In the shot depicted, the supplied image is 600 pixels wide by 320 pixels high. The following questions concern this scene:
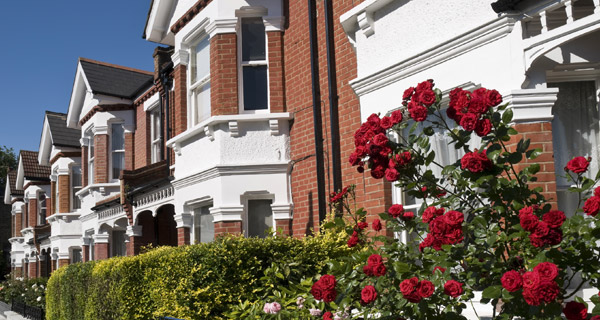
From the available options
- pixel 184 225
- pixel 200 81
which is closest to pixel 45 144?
pixel 184 225

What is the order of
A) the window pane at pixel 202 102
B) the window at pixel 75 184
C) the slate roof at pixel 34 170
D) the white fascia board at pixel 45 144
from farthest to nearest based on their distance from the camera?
1. the slate roof at pixel 34 170
2. the white fascia board at pixel 45 144
3. the window at pixel 75 184
4. the window pane at pixel 202 102

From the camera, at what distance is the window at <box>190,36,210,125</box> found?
12.1m

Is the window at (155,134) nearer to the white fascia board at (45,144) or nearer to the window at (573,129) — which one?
the white fascia board at (45,144)

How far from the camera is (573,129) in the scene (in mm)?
6152

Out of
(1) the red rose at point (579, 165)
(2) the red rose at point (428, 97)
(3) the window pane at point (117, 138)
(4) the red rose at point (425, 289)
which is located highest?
(3) the window pane at point (117, 138)

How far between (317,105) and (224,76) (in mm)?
1877

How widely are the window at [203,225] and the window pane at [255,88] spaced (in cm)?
224

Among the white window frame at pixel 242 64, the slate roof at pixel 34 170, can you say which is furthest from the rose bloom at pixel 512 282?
the slate roof at pixel 34 170

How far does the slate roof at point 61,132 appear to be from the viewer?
87.4ft

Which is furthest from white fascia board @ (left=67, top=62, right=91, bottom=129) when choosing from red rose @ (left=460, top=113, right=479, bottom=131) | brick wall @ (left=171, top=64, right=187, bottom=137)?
red rose @ (left=460, top=113, right=479, bottom=131)

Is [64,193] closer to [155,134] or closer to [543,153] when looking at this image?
[155,134]

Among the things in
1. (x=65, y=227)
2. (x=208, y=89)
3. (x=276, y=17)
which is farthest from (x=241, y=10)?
(x=65, y=227)

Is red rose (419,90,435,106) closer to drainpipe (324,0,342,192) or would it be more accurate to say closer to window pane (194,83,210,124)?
drainpipe (324,0,342,192)

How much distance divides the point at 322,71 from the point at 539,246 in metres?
6.71
